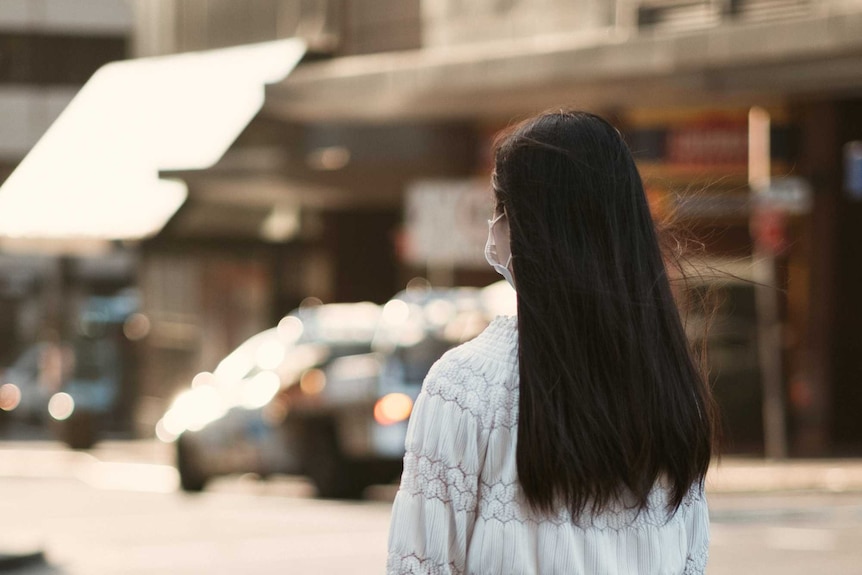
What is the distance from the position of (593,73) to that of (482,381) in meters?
18.4

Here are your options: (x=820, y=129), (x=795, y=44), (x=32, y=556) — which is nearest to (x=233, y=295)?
(x=820, y=129)

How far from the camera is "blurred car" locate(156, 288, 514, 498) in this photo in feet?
52.8

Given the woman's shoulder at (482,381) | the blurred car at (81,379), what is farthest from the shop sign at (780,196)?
the woman's shoulder at (482,381)

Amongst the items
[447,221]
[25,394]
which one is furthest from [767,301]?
[25,394]

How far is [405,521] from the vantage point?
2625 mm

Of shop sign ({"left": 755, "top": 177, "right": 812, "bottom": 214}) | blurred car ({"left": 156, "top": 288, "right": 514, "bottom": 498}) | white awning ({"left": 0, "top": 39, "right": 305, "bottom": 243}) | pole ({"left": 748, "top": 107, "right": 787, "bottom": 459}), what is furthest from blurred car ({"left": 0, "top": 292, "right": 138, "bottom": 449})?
shop sign ({"left": 755, "top": 177, "right": 812, "bottom": 214})

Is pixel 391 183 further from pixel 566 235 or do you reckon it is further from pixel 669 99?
pixel 566 235

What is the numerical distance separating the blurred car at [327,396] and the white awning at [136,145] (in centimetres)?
905

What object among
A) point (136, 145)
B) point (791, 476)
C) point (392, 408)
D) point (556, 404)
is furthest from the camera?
point (136, 145)

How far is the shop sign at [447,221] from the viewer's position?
20781 millimetres

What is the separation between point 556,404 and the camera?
259 centimetres

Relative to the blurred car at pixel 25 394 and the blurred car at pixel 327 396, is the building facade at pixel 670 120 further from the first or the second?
the blurred car at pixel 25 394

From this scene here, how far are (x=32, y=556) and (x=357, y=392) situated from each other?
5.11m

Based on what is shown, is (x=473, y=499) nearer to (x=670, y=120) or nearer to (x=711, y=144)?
(x=711, y=144)
